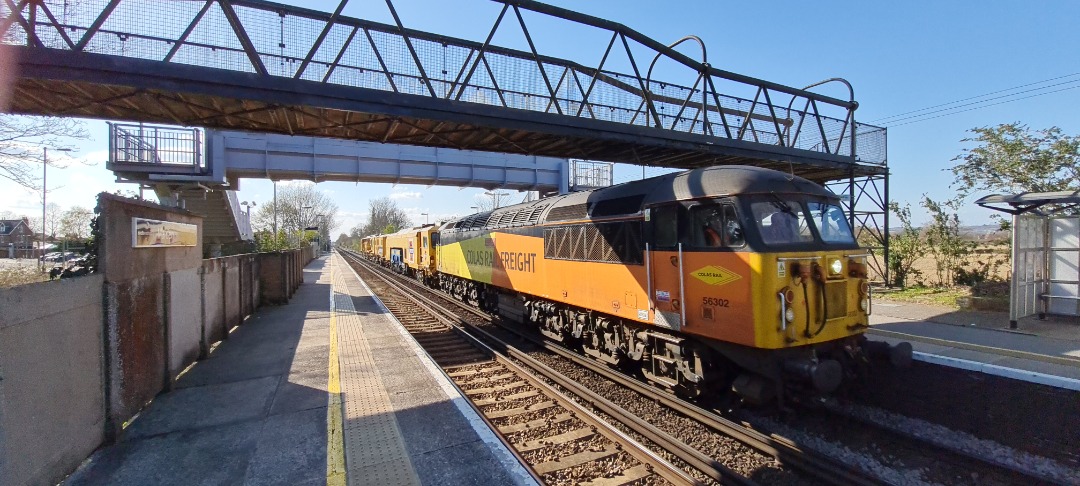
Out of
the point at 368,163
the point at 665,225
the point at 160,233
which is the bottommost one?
the point at 160,233

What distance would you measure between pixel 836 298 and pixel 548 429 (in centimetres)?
393

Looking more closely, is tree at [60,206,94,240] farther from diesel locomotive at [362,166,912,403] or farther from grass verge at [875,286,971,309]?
grass verge at [875,286,971,309]

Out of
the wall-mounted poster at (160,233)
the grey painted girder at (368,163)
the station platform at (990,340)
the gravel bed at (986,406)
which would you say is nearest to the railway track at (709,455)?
the gravel bed at (986,406)

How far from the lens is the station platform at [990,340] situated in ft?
21.9

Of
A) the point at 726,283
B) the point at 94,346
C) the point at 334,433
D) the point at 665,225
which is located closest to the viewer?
the point at 94,346

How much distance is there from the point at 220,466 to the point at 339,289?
60.0 ft

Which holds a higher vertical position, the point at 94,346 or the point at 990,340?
the point at 94,346

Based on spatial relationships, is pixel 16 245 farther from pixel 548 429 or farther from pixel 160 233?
pixel 548 429

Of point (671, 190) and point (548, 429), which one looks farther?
point (671, 190)

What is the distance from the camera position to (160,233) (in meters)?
6.73

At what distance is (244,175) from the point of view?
1794 centimetres

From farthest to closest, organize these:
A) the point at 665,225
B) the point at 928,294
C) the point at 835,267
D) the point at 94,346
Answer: the point at 928,294
the point at 665,225
the point at 835,267
the point at 94,346

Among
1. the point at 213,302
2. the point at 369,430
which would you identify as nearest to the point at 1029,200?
the point at 369,430

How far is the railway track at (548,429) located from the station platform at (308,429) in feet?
1.25
